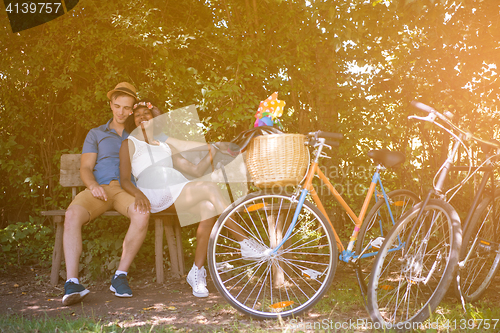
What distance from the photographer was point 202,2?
463 centimetres

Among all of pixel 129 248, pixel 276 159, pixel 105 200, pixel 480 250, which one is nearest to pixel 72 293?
pixel 129 248

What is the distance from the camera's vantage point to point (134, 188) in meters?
3.48

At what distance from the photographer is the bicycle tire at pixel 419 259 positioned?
7.67 ft

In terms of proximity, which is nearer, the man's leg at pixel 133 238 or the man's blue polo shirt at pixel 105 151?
the man's leg at pixel 133 238

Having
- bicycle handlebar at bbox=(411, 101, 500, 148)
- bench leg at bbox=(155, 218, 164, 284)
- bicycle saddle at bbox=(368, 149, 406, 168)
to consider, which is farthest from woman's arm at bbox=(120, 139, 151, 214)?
bicycle handlebar at bbox=(411, 101, 500, 148)

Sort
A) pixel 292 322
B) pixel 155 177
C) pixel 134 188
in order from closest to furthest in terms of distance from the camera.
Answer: pixel 292 322 < pixel 134 188 < pixel 155 177

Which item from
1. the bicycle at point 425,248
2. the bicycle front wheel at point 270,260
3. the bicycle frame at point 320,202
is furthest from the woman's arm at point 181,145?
the bicycle at point 425,248

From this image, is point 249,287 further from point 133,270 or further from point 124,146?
point 124,146

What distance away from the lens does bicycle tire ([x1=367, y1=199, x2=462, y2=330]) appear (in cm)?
234

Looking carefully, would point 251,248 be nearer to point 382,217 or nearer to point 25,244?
point 382,217

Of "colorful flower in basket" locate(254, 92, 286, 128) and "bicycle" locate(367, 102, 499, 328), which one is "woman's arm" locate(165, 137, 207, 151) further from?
"bicycle" locate(367, 102, 499, 328)

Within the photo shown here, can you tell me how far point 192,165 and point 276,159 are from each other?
1286 millimetres

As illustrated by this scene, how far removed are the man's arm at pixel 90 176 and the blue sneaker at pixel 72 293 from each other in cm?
76

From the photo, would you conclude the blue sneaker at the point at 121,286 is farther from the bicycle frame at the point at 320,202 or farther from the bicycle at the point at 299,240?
the bicycle frame at the point at 320,202
